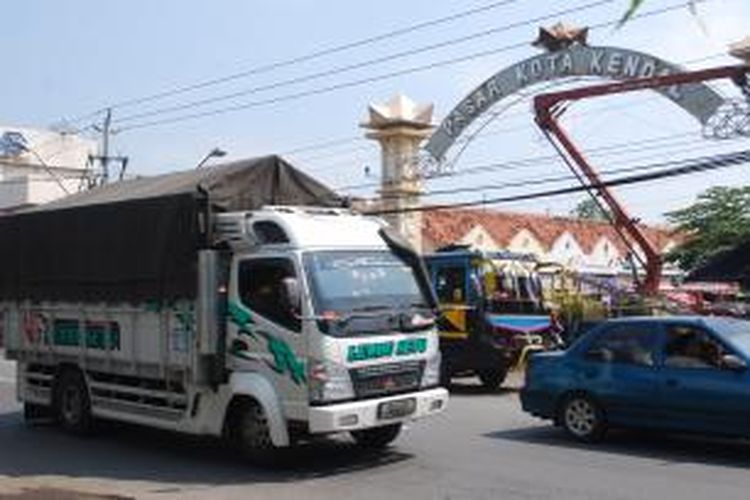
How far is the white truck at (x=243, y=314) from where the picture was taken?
1224cm

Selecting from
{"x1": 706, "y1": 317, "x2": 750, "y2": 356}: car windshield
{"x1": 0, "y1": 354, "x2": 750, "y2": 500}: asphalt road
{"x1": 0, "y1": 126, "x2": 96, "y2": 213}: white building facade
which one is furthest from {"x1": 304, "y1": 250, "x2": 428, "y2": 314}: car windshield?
{"x1": 0, "y1": 126, "x2": 96, "y2": 213}: white building facade

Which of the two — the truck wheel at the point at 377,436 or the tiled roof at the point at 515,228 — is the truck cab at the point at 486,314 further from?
the tiled roof at the point at 515,228

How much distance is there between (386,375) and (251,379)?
133 cm

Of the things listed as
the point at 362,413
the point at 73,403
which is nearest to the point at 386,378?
the point at 362,413

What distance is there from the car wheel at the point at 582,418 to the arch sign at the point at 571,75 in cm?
1312

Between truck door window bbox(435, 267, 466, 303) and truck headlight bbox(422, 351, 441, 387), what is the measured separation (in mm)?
7984

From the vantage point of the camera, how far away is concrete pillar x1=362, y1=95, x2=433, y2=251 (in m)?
33.3

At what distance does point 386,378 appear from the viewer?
497 inches

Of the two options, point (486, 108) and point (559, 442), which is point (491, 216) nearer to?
point (486, 108)

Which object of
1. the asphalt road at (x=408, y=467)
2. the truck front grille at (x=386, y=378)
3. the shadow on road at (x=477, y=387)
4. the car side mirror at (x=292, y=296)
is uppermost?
the car side mirror at (x=292, y=296)

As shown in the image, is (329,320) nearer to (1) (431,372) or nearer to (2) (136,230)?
(1) (431,372)

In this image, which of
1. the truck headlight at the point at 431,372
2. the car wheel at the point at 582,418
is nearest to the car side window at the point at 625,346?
the car wheel at the point at 582,418

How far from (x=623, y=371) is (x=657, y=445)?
100cm

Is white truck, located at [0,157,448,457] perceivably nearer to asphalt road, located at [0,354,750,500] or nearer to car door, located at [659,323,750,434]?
asphalt road, located at [0,354,750,500]
